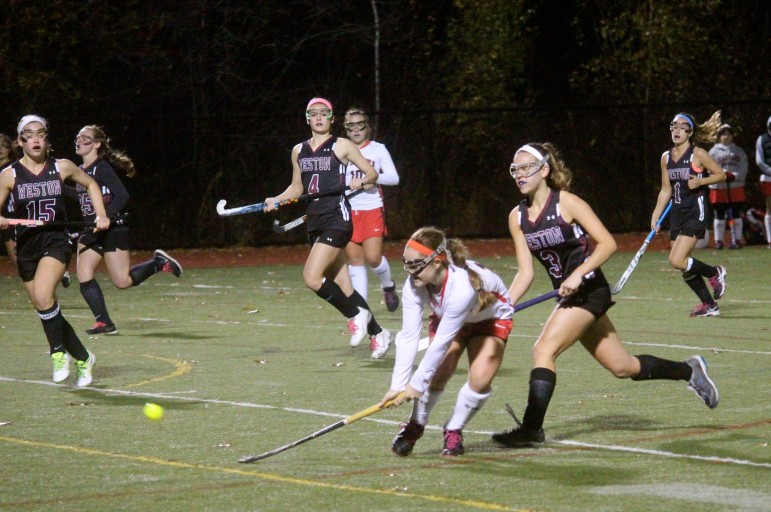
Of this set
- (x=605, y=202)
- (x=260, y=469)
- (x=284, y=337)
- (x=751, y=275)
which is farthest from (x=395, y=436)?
(x=605, y=202)

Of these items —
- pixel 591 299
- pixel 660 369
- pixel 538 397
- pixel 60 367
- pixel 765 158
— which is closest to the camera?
pixel 538 397

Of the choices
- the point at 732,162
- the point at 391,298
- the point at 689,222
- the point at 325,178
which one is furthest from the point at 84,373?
the point at 732,162

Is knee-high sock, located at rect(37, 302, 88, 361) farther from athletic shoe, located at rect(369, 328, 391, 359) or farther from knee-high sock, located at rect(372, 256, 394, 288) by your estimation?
knee-high sock, located at rect(372, 256, 394, 288)

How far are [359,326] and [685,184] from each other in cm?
408

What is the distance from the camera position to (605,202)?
27.4 metres

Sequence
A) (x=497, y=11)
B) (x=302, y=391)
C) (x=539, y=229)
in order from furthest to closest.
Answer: (x=497, y=11) → (x=302, y=391) → (x=539, y=229)

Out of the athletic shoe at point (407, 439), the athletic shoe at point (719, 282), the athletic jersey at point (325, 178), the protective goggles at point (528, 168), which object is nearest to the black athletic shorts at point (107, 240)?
the athletic jersey at point (325, 178)

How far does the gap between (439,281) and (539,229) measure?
0.86 meters

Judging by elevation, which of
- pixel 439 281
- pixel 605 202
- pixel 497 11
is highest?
pixel 497 11

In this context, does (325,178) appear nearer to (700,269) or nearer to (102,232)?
(102,232)

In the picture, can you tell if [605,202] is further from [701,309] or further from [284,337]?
[284,337]

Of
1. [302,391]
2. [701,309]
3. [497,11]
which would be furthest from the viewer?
[497,11]

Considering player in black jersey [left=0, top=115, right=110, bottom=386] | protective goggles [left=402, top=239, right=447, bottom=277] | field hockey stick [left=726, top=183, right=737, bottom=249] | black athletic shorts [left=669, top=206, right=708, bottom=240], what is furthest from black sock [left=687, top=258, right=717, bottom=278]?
field hockey stick [left=726, top=183, right=737, bottom=249]

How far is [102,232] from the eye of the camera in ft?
41.4
